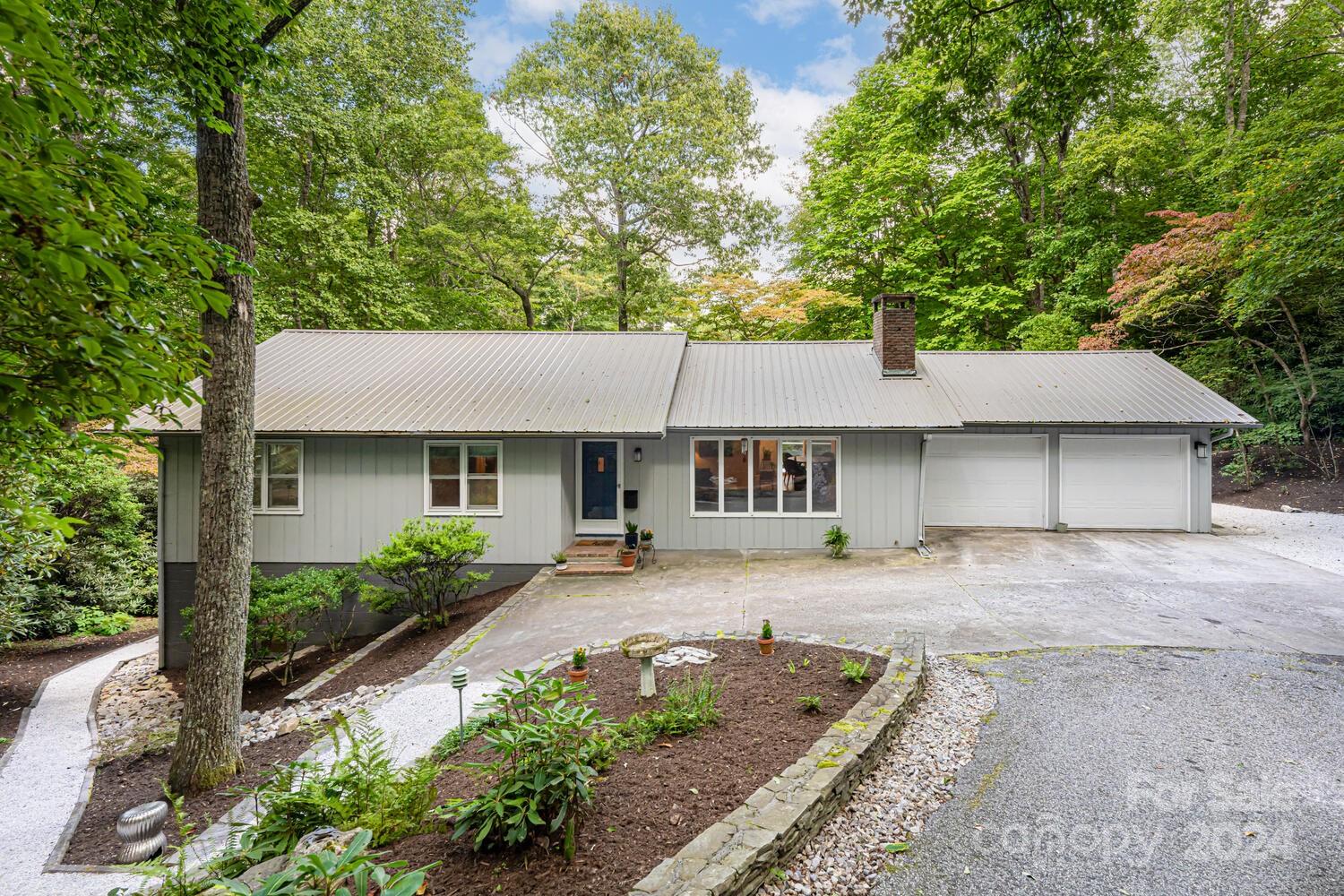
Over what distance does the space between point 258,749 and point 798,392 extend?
30.4 feet

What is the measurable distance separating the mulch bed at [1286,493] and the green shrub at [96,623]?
25.3 m

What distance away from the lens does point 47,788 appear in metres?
5.29

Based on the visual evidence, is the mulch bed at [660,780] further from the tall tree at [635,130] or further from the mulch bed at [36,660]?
the tall tree at [635,130]

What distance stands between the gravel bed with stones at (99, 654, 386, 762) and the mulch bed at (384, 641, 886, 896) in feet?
8.67

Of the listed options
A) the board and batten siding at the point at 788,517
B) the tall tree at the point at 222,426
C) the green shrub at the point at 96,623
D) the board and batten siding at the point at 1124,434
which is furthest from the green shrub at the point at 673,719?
the green shrub at the point at 96,623

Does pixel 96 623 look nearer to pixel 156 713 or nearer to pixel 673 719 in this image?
pixel 156 713

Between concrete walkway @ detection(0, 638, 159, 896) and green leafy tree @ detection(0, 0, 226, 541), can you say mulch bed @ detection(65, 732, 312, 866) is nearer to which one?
concrete walkway @ detection(0, 638, 159, 896)

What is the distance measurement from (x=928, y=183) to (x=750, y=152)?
226 inches

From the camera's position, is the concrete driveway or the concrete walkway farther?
the concrete driveway

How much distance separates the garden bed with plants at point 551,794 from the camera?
2.49 m

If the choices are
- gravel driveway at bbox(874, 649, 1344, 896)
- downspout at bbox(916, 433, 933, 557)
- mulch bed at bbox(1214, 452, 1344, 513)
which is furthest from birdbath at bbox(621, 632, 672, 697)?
mulch bed at bbox(1214, 452, 1344, 513)

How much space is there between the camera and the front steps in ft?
29.3

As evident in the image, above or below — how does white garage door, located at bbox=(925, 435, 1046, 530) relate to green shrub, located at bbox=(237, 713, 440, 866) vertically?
above

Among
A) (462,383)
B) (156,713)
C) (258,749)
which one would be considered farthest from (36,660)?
(462,383)
